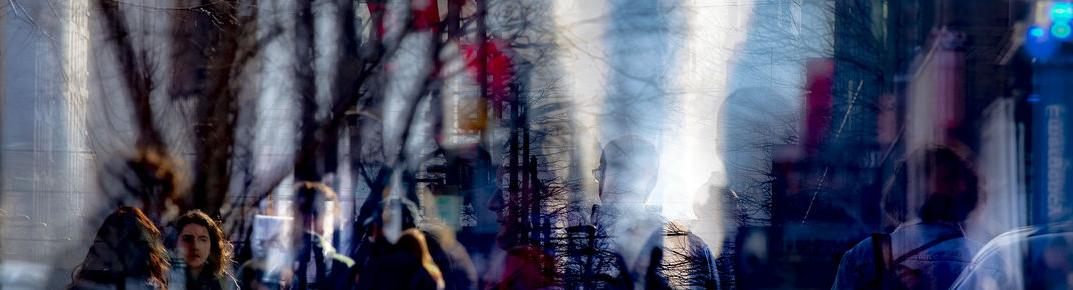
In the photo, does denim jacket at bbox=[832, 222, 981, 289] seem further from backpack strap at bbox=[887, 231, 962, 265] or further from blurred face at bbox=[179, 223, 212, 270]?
blurred face at bbox=[179, 223, 212, 270]

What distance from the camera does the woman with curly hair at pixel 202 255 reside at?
3.35 m

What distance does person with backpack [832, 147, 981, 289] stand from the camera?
284cm

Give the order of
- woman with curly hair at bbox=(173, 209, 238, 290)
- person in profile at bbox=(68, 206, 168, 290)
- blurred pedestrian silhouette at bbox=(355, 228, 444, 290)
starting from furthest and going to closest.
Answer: blurred pedestrian silhouette at bbox=(355, 228, 444, 290)
woman with curly hair at bbox=(173, 209, 238, 290)
person in profile at bbox=(68, 206, 168, 290)

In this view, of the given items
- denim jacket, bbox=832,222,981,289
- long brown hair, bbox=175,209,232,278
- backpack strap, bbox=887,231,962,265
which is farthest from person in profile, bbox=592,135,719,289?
long brown hair, bbox=175,209,232,278

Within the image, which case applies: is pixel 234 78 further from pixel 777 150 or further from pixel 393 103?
pixel 777 150

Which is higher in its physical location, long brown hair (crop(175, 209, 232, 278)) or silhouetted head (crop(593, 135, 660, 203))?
silhouetted head (crop(593, 135, 660, 203))

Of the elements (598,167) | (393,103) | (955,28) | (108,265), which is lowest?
(108,265)

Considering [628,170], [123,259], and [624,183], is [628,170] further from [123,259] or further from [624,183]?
[123,259]

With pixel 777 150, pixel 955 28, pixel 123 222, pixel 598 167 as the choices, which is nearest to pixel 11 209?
pixel 123 222

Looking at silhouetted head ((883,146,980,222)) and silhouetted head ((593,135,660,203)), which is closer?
silhouetted head ((883,146,980,222))

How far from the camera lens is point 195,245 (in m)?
3.46

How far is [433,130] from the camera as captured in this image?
12.4ft

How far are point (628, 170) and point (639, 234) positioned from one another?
10.8 inches

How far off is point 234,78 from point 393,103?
2.86ft
